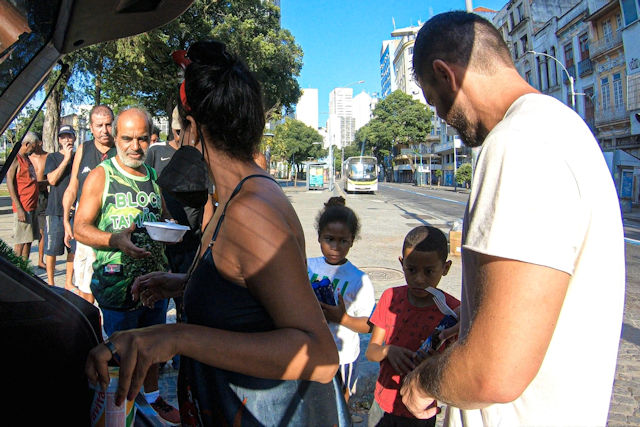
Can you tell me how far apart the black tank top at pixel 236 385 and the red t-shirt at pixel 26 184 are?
5.95 metres

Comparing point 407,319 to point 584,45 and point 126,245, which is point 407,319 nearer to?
point 126,245

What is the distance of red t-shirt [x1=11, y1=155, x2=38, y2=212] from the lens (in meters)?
6.02

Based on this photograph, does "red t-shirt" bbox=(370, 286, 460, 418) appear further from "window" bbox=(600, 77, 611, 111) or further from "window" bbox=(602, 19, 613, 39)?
"window" bbox=(602, 19, 613, 39)

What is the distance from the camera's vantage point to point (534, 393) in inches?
43.0

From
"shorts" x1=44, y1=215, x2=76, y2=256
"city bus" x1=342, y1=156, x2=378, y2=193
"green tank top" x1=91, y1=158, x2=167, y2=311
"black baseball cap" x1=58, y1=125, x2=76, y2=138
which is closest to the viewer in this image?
"green tank top" x1=91, y1=158, x2=167, y2=311

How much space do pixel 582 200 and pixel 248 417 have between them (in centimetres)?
104

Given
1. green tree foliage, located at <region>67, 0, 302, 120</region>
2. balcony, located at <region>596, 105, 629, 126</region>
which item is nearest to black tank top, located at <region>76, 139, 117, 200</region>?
green tree foliage, located at <region>67, 0, 302, 120</region>

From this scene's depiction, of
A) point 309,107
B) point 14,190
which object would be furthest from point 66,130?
point 309,107

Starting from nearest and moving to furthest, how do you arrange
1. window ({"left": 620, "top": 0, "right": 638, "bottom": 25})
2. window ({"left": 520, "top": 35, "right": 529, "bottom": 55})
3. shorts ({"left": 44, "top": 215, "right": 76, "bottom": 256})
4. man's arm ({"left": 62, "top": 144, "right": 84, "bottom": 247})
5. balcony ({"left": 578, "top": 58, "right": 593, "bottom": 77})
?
man's arm ({"left": 62, "top": 144, "right": 84, "bottom": 247}) → shorts ({"left": 44, "top": 215, "right": 76, "bottom": 256}) → window ({"left": 620, "top": 0, "right": 638, "bottom": 25}) → balcony ({"left": 578, "top": 58, "right": 593, "bottom": 77}) → window ({"left": 520, "top": 35, "right": 529, "bottom": 55})

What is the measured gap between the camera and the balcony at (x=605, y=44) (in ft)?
98.3

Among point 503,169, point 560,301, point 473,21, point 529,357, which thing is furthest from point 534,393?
point 473,21

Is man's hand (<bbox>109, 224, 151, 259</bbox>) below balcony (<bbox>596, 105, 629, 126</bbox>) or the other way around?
below

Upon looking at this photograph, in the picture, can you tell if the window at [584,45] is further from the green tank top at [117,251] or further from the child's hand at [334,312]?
the green tank top at [117,251]

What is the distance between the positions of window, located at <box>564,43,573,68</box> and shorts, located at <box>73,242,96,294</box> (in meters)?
42.7
